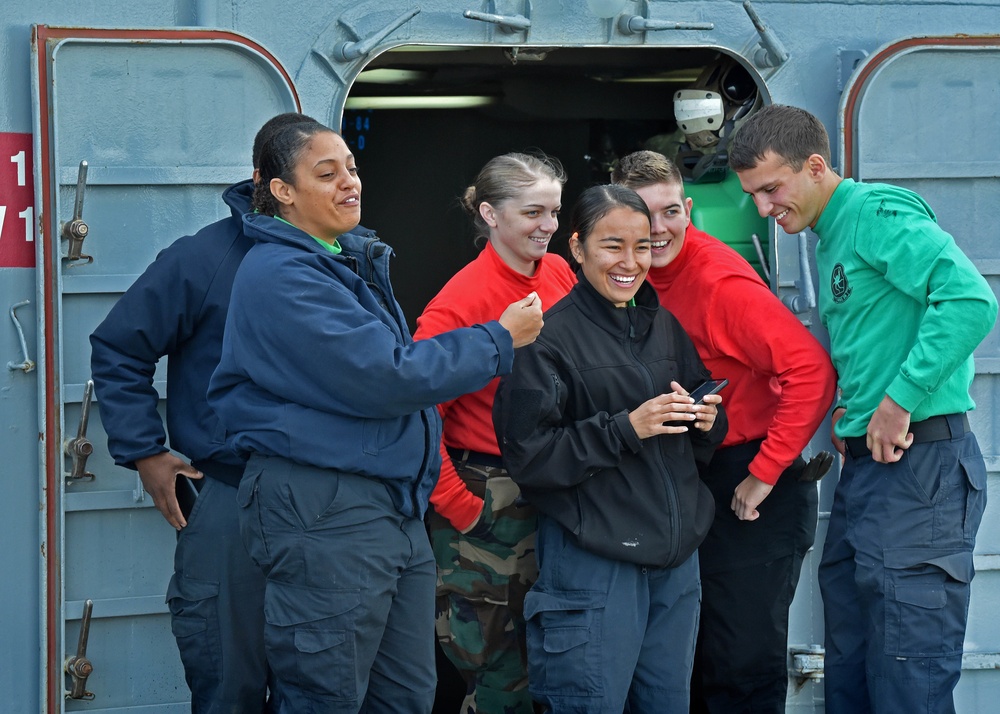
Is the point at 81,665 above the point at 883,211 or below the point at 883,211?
below

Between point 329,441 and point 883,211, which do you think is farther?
point 883,211

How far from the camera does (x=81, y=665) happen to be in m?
3.13

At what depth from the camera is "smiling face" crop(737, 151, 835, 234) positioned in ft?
9.45

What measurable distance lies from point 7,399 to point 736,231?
90.1 inches

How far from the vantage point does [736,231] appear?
12.6ft

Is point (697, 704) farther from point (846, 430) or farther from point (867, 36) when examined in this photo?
point (867, 36)

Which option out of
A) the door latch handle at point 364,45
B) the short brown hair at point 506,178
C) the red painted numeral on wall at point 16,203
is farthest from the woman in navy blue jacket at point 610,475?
the red painted numeral on wall at point 16,203

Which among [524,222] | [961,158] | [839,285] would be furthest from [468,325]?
[961,158]

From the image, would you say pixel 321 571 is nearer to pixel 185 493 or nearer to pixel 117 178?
pixel 185 493

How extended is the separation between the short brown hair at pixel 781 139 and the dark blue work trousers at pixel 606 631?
1.01 meters

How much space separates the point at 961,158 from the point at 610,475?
5.66ft

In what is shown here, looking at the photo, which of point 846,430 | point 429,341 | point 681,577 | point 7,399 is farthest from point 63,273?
point 846,430

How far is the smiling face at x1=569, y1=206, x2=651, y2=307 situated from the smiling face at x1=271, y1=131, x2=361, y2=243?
1.95 ft

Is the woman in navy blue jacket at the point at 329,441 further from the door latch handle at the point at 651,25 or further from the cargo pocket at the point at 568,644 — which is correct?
the door latch handle at the point at 651,25
